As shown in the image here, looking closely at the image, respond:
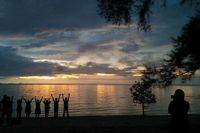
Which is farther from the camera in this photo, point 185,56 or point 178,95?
point 185,56

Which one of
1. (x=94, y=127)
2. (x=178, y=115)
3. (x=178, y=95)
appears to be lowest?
(x=94, y=127)

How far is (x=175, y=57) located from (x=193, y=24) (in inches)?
93.5

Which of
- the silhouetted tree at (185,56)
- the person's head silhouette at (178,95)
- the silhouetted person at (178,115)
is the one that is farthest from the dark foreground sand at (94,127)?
the person's head silhouette at (178,95)

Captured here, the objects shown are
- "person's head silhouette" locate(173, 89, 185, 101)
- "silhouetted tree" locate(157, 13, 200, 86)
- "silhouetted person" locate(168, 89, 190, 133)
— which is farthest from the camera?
"silhouetted tree" locate(157, 13, 200, 86)

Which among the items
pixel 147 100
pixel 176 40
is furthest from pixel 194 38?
pixel 147 100

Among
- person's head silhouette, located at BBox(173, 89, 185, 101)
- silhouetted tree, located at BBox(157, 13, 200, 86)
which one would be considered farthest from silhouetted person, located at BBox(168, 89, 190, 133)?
silhouetted tree, located at BBox(157, 13, 200, 86)

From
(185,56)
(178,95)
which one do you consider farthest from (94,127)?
(178,95)

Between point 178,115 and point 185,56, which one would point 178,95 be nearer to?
point 178,115

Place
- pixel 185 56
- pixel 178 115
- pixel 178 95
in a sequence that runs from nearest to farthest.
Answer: pixel 178 95 < pixel 178 115 < pixel 185 56

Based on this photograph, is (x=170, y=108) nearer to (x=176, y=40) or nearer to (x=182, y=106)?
(x=182, y=106)

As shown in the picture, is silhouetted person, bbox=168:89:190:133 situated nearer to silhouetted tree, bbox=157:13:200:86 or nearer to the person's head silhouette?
the person's head silhouette

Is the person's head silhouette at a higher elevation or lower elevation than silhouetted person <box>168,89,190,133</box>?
higher

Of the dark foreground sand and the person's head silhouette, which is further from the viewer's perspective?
the dark foreground sand

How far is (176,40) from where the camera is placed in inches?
731
